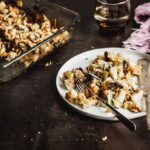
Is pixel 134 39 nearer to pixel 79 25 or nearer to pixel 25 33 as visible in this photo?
pixel 79 25

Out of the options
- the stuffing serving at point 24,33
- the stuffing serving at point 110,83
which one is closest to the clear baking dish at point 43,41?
the stuffing serving at point 24,33

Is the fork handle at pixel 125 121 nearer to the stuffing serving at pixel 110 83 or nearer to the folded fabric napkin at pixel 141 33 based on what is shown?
the stuffing serving at pixel 110 83

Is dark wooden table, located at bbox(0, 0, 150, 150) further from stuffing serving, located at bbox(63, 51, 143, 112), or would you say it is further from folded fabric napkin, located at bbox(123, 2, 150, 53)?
folded fabric napkin, located at bbox(123, 2, 150, 53)

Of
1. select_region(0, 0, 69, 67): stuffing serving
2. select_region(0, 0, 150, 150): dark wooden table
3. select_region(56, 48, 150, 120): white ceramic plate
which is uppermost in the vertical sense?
select_region(0, 0, 69, 67): stuffing serving

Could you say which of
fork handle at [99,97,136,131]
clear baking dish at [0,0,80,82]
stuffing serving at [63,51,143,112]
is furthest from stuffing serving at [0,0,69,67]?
fork handle at [99,97,136,131]

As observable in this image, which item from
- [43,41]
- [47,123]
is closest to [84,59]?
[43,41]

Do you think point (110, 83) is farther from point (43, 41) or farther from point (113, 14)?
point (113, 14)

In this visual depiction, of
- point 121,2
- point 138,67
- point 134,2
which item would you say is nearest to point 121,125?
point 138,67
